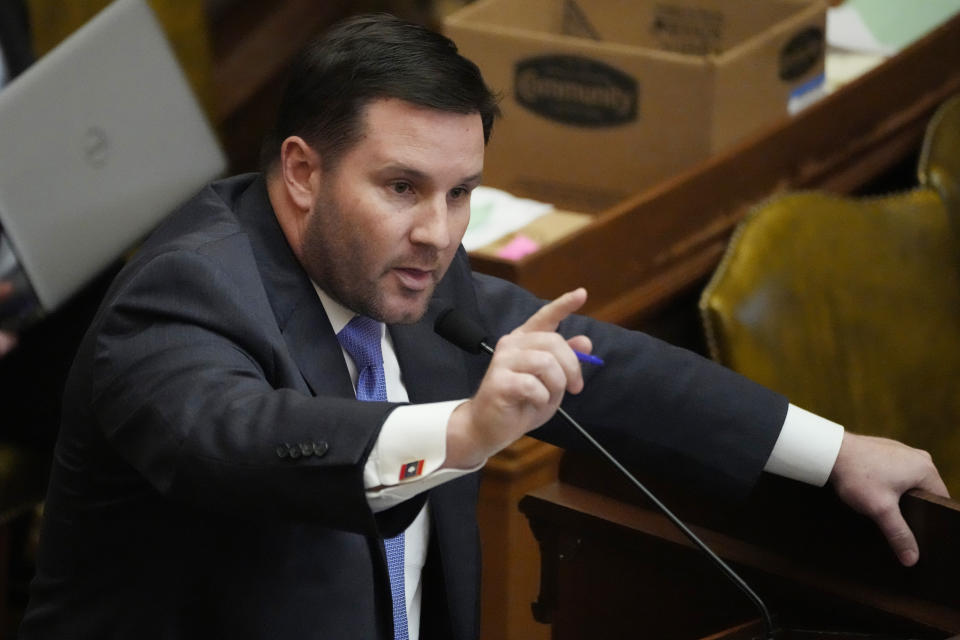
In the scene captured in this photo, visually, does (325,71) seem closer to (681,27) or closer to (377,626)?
(377,626)

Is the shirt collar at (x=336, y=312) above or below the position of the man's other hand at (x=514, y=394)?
below

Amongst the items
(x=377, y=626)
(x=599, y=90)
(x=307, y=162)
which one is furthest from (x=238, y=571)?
(x=599, y=90)

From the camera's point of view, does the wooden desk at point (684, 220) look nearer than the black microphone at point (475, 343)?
No

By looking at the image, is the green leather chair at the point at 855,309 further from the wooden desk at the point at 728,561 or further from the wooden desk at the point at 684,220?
the wooden desk at the point at 728,561

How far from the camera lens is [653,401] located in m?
1.60

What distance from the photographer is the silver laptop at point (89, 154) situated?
2262 millimetres

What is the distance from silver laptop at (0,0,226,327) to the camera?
2.26 meters

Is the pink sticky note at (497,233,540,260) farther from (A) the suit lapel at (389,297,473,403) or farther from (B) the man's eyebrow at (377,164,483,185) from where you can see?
(B) the man's eyebrow at (377,164,483,185)

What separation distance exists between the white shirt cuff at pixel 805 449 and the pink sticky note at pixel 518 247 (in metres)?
0.80

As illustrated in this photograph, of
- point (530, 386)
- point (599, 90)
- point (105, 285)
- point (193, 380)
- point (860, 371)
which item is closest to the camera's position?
point (530, 386)

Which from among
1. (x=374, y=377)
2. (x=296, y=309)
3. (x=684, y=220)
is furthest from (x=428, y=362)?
(x=684, y=220)

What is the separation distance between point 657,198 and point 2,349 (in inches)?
41.4

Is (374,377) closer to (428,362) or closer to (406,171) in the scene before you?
(428,362)

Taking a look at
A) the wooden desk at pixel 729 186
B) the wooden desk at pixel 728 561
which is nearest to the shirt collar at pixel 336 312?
the wooden desk at pixel 728 561
